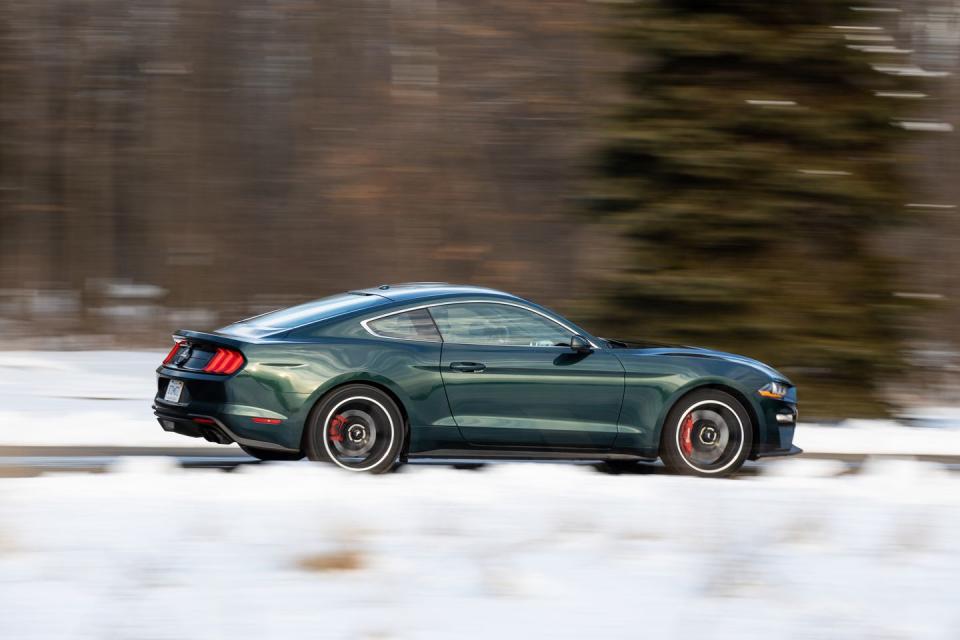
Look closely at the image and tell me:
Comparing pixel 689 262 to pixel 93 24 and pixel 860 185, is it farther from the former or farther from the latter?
pixel 93 24

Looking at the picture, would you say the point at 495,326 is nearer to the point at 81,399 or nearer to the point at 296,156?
the point at 81,399

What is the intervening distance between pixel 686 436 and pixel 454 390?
1685 mm

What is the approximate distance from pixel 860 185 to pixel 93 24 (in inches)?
521

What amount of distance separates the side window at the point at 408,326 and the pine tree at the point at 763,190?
15.4 ft

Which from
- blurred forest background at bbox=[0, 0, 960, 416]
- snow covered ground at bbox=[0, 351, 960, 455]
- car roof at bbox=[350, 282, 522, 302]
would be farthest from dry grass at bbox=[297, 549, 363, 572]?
blurred forest background at bbox=[0, 0, 960, 416]

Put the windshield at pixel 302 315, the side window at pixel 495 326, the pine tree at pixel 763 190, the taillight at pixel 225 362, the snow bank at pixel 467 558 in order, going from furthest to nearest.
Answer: the pine tree at pixel 763 190
the side window at pixel 495 326
the windshield at pixel 302 315
the taillight at pixel 225 362
the snow bank at pixel 467 558

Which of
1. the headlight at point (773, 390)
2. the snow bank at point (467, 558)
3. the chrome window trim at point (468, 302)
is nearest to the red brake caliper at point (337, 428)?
the chrome window trim at point (468, 302)

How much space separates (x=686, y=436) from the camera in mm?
9102

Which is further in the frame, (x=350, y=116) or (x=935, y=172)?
(x=350, y=116)

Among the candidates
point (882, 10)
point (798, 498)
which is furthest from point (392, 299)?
point (882, 10)

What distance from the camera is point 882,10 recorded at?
13391mm

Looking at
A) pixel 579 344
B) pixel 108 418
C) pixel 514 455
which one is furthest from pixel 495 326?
pixel 108 418

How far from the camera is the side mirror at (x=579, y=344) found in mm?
8875

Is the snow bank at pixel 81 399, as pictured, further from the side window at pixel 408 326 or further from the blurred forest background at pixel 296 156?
the blurred forest background at pixel 296 156
